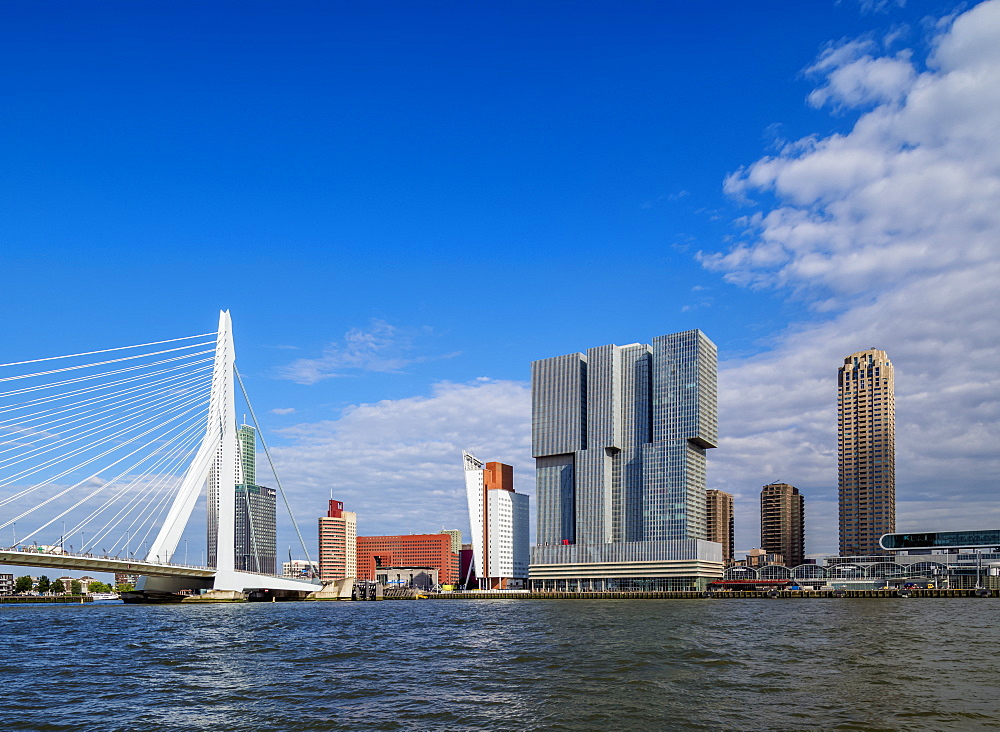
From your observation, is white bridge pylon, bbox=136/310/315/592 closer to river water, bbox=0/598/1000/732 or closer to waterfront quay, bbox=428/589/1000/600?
river water, bbox=0/598/1000/732

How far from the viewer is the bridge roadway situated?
7906cm

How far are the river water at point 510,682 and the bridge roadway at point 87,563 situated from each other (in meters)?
35.4

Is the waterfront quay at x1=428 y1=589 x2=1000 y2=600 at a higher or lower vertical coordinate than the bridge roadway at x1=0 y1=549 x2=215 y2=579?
lower

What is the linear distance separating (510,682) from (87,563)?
73.6 metres

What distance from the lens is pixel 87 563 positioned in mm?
86688

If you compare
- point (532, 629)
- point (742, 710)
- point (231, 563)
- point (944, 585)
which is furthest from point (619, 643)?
point (944, 585)

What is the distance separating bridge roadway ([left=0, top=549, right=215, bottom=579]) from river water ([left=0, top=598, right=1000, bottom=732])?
3542 cm

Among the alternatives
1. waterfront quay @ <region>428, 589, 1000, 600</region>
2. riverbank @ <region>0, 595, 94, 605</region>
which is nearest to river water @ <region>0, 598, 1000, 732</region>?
waterfront quay @ <region>428, 589, 1000, 600</region>

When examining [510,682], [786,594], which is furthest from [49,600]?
[510,682]

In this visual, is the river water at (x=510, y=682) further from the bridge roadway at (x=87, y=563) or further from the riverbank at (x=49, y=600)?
the riverbank at (x=49, y=600)

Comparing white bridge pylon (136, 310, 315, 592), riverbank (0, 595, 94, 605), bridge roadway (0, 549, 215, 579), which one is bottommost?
riverbank (0, 595, 94, 605)

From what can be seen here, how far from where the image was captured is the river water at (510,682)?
20609mm

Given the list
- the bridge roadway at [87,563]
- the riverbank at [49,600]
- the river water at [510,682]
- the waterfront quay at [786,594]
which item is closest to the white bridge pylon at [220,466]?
the bridge roadway at [87,563]

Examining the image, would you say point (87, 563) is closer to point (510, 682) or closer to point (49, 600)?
point (510, 682)
